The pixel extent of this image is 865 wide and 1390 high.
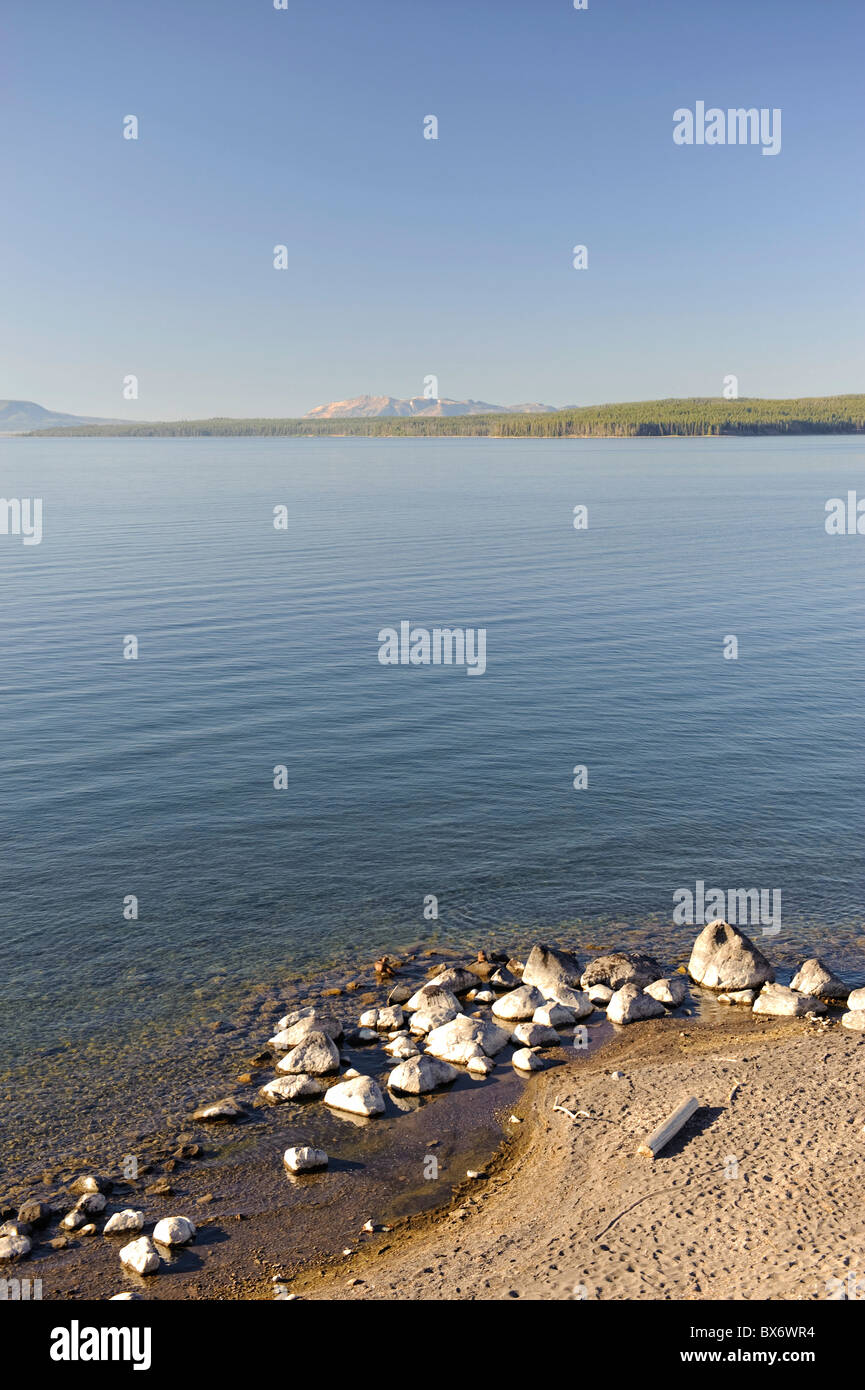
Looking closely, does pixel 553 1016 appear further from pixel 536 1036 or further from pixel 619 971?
pixel 619 971

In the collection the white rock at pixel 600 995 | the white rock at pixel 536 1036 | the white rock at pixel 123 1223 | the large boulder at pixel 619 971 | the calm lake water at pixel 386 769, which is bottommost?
the white rock at pixel 123 1223

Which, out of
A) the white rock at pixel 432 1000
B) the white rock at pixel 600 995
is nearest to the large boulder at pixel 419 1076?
the white rock at pixel 432 1000

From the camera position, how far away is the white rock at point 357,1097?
78.6ft

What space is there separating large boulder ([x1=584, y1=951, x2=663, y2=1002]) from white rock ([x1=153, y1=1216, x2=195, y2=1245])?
1303 cm

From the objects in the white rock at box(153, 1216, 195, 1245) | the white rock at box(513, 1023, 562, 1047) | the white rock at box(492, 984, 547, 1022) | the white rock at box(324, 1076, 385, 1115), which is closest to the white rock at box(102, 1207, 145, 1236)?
the white rock at box(153, 1216, 195, 1245)

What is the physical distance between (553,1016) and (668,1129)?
5.78 m

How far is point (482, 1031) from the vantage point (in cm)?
2633

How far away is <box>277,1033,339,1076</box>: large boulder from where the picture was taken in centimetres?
2514

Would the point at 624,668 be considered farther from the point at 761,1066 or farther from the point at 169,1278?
the point at 169,1278

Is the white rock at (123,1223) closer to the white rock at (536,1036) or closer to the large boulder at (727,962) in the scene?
the white rock at (536,1036)

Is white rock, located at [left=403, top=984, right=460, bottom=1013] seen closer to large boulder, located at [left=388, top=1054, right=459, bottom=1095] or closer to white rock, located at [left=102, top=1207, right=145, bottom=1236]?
large boulder, located at [left=388, top=1054, right=459, bottom=1095]

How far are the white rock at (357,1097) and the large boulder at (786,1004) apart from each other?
36.0 feet

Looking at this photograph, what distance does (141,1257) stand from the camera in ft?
62.0
